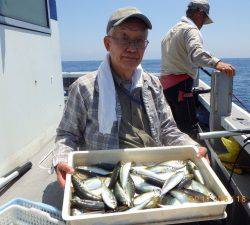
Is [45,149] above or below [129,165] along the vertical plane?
below

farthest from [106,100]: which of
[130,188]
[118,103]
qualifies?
A: [130,188]

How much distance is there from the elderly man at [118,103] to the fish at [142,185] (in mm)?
530

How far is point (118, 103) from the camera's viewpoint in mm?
2822

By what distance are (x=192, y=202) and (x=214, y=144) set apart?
215 centimetres

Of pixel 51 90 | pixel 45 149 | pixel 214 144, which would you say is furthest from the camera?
pixel 51 90

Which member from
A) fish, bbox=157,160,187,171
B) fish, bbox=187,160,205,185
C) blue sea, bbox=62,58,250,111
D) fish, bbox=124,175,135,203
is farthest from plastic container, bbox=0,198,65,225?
blue sea, bbox=62,58,250,111

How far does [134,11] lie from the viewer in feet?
8.57

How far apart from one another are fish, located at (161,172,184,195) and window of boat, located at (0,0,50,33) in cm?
263

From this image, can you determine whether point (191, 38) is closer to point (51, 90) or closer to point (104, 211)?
point (51, 90)

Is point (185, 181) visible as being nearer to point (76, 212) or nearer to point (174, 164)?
point (174, 164)

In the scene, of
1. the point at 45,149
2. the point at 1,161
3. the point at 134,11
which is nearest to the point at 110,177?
the point at 134,11

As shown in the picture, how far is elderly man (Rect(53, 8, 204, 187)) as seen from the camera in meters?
2.66

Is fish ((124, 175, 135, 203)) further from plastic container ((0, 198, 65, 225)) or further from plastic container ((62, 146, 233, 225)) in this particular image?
plastic container ((0, 198, 65, 225))

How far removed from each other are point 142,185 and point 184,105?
344 cm
